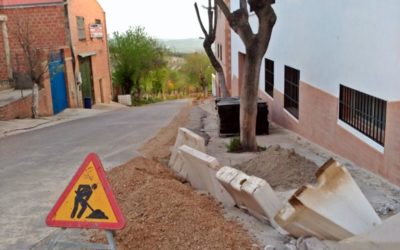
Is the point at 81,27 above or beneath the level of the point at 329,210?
above

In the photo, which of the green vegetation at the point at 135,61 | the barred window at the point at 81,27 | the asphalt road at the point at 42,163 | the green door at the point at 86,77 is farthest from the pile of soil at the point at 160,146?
the green vegetation at the point at 135,61

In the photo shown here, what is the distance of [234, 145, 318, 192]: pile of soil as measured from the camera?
6555mm

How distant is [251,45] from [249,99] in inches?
44.3

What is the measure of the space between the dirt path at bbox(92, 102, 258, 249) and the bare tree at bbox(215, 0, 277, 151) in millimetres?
3206

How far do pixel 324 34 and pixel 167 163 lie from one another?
163 inches

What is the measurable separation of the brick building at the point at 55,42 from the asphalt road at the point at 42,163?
811cm

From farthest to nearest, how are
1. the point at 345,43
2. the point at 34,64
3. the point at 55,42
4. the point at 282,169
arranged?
the point at 55,42 < the point at 34,64 < the point at 345,43 < the point at 282,169

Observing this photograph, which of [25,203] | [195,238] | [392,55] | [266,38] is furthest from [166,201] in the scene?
[266,38]

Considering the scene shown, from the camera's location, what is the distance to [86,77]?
29078 mm

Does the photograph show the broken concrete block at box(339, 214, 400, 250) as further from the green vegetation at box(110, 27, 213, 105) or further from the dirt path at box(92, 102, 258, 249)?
the green vegetation at box(110, 27, 213, 105)

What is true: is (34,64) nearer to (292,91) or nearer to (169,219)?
(292,91)

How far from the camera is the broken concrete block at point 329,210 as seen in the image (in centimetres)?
438

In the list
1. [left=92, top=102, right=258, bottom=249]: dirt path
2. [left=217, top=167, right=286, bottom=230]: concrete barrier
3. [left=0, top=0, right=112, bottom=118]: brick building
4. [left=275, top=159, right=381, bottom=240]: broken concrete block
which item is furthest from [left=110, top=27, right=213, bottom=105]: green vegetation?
[left=275, top=159, right=381, bottom=240]: broken concrete block

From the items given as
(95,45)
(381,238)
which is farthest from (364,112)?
(95,45)
